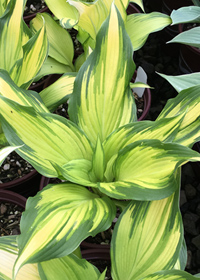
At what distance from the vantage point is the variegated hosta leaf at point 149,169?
56cm

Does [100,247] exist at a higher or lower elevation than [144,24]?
lower

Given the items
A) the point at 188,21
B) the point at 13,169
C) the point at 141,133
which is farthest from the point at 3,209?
the point at 188,21

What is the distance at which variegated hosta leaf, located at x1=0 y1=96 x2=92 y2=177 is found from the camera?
0.61 meters

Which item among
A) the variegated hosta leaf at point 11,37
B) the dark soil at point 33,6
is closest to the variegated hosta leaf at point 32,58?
the variegated hosta leaf at point 11,37

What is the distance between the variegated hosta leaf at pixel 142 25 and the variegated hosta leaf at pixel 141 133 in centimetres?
48

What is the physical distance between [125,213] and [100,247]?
190 millimetres

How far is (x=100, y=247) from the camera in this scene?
31.1 inches

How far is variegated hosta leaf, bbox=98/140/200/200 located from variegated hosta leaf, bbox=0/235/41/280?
0.74 ft

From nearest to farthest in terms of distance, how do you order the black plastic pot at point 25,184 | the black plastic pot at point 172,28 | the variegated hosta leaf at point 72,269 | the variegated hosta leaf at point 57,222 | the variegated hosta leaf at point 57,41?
the variegated hosta leaf at point 57,222 < the variegated hosta leaf at point 72,269 < the black plastic pot at point 25,184 < the variegated hosta leaf at point 57,41 < the black plastic pot at point 172,28

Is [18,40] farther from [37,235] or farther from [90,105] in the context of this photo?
[37,235]

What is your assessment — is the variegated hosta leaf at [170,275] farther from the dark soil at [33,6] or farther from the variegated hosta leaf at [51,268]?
the dark soil at [33,6]

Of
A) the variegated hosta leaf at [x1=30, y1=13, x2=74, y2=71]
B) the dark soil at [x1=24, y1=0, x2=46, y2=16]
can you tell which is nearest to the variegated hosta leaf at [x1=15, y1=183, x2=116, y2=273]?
the variegated hosta leaf at [x1=30, y1=13, x2=74, y2=71]

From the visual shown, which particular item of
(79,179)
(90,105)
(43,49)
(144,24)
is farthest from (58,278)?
(144,24)

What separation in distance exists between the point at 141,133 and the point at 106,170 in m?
0.11
